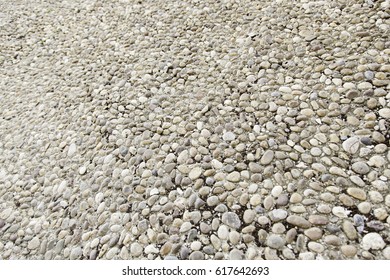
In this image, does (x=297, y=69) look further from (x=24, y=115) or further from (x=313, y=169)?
(x=24, y=115)

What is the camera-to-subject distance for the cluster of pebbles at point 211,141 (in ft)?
6.93

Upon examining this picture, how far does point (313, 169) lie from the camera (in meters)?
2.27

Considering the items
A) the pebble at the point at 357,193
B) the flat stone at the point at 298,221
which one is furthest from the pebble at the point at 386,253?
the flat stone at the point at 298,221

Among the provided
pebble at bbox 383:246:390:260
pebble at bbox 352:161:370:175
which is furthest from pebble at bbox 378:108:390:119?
pebble at bbox 383:246:390:260

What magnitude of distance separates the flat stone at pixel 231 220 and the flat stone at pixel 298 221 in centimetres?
35

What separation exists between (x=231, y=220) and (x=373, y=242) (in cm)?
89

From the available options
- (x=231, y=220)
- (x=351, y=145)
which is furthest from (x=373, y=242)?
(x=231, y=220)

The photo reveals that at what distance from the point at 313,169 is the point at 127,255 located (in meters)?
1.50

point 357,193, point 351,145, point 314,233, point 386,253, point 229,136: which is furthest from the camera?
point 229,136

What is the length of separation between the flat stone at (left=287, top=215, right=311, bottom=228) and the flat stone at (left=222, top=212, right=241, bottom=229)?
346 millimetres

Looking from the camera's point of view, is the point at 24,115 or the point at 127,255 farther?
the point at 24,115

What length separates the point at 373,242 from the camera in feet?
6.12

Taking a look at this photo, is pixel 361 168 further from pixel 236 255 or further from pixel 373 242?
pixel 236 255
